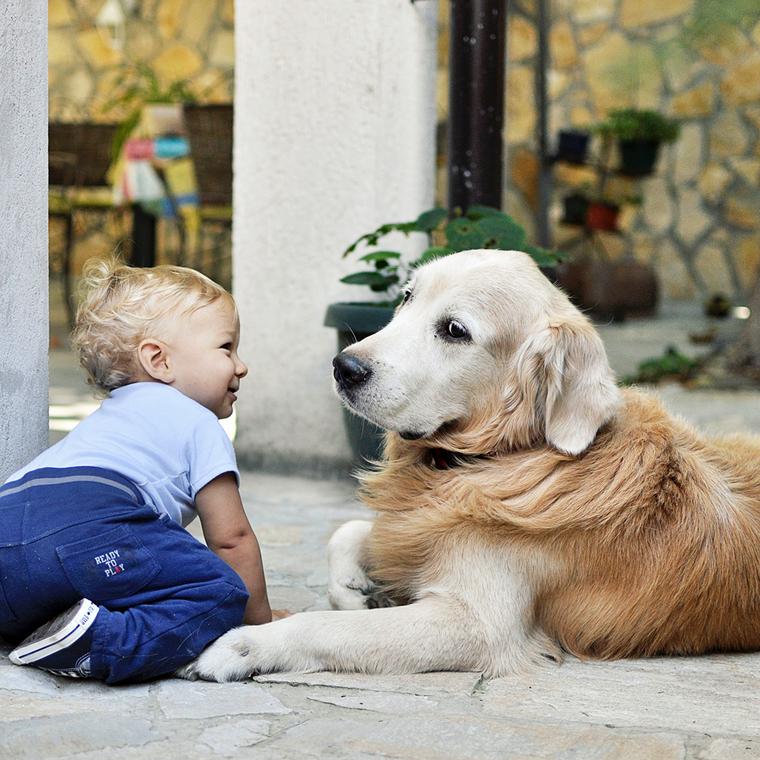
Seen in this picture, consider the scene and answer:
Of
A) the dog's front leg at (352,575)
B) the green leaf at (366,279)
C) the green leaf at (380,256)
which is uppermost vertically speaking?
the green leaf at (380,256)

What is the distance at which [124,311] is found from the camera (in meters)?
2.67

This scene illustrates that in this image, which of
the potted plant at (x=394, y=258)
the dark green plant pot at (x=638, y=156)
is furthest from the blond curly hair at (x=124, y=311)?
the dark green plant pot at (x=638, y=156)

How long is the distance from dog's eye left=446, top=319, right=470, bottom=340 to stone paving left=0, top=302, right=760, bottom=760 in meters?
0.76

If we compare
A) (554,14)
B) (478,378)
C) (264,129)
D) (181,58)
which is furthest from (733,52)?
(478,378)

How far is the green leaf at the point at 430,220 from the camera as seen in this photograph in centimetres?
420

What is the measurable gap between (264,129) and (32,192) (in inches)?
83.3

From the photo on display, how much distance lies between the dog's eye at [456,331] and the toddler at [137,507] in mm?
514

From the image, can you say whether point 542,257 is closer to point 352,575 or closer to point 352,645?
point 352,575

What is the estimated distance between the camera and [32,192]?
9.05 feet

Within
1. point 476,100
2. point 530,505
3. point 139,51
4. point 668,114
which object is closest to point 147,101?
point 139,51

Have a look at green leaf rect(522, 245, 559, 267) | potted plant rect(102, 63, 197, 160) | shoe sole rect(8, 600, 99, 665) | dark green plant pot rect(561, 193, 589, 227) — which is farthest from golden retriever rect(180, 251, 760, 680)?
dark green plant pot rect(561, 193, 589, 227)

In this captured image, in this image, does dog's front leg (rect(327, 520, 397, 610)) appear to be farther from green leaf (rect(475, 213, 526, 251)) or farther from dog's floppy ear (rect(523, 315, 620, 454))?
green leaf (rect(475, 213, 526, 251))

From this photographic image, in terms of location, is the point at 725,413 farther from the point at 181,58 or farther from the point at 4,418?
the point at 181,58

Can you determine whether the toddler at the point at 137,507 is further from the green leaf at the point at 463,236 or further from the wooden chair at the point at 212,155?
the wooden chair at the point at 212,155
